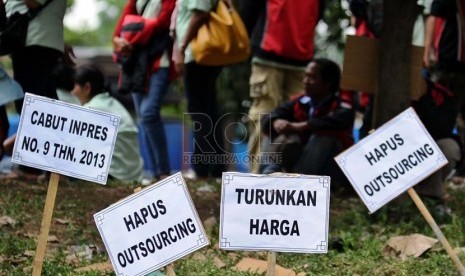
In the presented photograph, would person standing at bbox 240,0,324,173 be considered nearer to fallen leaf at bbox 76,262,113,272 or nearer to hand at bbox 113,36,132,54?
hand at bbox 113,36,132,54

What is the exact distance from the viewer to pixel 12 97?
655cm

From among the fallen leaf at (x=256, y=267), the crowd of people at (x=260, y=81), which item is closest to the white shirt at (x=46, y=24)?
the crowd of people at (x=260, y=81)

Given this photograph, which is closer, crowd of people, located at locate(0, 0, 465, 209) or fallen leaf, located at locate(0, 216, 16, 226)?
fallen leaf, located at locate(0, 216, 16, 226)

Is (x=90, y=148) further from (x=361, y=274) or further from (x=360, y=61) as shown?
(x=360, y=61)

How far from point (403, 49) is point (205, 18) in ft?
5.55

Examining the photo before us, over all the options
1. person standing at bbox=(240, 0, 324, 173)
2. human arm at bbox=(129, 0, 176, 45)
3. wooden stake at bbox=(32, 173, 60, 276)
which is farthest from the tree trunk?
wooden stake at bbox=(32, 173, 60, 276)

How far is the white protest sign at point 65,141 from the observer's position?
16.1ft

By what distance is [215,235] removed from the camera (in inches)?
248

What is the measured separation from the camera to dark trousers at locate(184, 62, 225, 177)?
834cm

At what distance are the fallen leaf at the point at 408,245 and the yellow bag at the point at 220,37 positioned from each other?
2479 millimetres

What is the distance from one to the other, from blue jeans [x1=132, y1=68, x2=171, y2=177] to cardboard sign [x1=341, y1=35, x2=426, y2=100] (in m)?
1.68

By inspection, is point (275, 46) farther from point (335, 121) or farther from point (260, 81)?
point (335, 121)

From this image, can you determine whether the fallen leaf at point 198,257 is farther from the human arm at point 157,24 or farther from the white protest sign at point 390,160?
the human arm at point 157,24

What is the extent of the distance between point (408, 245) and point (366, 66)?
1.71 meters
